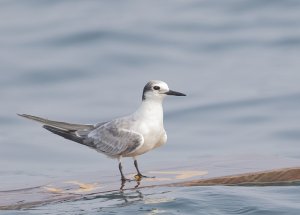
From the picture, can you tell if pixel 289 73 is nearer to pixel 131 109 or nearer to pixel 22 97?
pixel 131 109

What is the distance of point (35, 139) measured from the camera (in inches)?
573

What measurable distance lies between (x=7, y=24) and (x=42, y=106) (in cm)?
358

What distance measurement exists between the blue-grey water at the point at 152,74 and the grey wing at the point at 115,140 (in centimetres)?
42

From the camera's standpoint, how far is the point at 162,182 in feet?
31.5

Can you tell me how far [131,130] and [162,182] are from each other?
65 centimetres

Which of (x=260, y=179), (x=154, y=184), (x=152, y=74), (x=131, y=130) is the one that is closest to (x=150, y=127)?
(x=131, y=130)

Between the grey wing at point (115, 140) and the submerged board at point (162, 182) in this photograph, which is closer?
the submerged board at point (162, 182)

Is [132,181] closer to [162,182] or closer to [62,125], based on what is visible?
[162,182]

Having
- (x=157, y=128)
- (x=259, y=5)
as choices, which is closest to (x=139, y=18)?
(x=259, y=5)

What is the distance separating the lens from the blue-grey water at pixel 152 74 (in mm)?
13758

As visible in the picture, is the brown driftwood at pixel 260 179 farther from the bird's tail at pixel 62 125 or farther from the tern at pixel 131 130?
the bird's tail at pixel 62 125

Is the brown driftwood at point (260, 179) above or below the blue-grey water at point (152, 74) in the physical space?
below

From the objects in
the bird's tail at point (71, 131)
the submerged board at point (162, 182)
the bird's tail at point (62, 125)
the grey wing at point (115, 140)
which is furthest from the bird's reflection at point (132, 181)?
the bird's tail at point (62, 125)

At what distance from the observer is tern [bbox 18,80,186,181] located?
392 inches
